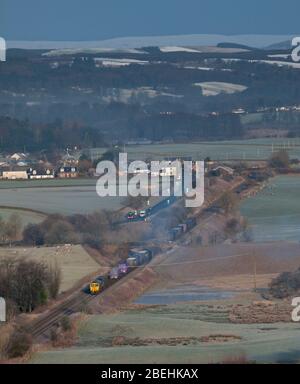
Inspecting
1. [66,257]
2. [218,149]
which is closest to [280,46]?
[218,149]

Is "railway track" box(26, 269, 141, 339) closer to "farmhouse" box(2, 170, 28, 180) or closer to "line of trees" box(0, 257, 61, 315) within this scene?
"line of trees" box(0, 257, 61, 315)

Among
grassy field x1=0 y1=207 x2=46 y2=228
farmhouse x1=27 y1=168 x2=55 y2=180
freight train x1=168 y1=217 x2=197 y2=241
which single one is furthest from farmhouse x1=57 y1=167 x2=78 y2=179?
freight train x1=168 y1=217 x2=197 y2=241

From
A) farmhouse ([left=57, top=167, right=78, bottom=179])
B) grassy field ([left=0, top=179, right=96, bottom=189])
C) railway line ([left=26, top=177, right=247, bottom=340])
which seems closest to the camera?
railway line ([left=26, top=177, right=247, bottom=340])

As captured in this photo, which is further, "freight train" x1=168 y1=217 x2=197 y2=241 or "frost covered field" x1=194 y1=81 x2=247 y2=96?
"frost covered field" x1=194 y1=81 x2=247 y2=96

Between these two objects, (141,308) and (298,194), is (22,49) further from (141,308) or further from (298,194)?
→ (141,308)

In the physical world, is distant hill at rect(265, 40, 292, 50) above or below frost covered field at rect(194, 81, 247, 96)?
above

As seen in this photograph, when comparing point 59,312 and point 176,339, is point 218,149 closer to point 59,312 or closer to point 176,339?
point 59,312
